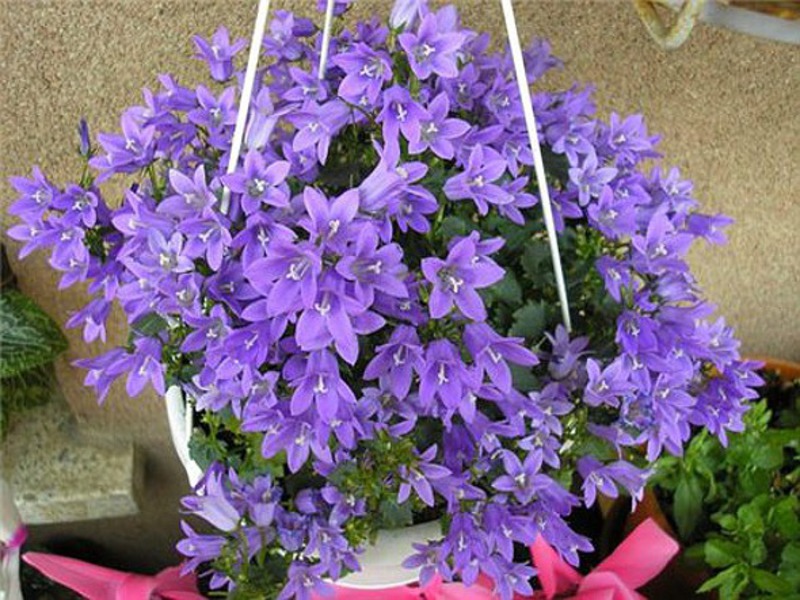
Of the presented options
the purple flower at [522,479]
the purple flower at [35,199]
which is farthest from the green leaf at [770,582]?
the purple flower at [35,199]

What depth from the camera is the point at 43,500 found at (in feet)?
4.37

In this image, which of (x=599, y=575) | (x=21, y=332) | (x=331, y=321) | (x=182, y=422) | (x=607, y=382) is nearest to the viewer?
(x=331, y=321)

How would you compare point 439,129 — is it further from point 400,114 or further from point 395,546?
point 395,546

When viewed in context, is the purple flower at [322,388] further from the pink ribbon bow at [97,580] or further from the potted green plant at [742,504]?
the potted green plant at [742,504]

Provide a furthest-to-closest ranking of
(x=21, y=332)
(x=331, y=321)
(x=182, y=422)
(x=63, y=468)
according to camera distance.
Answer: (x=63, y=468), (x=21, y=332), (x=182, y=422), (x=331, y=321)

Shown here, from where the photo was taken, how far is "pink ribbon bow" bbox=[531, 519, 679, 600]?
0.89 meters

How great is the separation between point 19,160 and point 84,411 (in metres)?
0.41

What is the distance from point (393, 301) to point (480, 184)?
11cm

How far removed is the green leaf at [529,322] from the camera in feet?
2.22

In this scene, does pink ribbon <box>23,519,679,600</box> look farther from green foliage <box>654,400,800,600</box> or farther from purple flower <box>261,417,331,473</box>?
purple flower <box>261,417,331,473</box>

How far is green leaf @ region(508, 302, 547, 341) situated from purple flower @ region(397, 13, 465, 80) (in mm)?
183

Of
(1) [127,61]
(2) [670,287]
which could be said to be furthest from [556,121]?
(1) [127,61]

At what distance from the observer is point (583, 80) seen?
3.58 feet

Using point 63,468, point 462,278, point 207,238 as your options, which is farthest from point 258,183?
point 63,468
